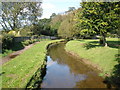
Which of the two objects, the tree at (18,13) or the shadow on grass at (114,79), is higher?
the tree at (18,13)

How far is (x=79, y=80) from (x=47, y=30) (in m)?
52.5

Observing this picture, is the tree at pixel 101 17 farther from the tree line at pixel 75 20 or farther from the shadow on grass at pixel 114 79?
the shadow on grass at pixel 114 79

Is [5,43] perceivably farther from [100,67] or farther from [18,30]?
[18,30]

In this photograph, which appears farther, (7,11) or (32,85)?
(7,11)

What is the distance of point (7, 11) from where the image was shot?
3750cm

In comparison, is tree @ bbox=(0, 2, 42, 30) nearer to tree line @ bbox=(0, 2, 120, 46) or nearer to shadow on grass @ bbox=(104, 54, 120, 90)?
tree line @ bbox=(0, 2, 120, 46)

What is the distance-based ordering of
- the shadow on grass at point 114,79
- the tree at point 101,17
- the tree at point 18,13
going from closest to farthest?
the shadow on grass at point 114,79
the tree at point 101,17
the tree at point 18,13

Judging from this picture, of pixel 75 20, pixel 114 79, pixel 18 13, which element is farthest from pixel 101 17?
pixel 18 13

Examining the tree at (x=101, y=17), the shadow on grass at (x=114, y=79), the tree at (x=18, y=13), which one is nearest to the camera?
the shadow on grass at (x=114, y=79)

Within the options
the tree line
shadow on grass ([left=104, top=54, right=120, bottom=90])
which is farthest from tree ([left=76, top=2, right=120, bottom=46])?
shadow on grass ([left=104, top=54, right=120, bottom=90])

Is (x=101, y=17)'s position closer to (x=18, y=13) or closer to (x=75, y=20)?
(x=75, y=20)

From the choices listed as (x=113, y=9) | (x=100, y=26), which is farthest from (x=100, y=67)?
(x=113, y=9)

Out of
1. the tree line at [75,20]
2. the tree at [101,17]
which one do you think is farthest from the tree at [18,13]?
the tree at [101,17]

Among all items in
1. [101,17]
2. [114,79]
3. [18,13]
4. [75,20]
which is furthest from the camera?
[18,13]
